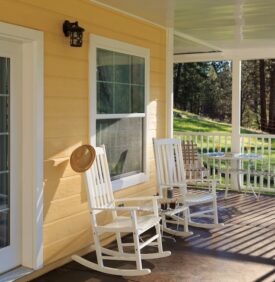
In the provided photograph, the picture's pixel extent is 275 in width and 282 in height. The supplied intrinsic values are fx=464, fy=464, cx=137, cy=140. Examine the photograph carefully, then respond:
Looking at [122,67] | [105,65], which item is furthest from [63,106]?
[122,67]

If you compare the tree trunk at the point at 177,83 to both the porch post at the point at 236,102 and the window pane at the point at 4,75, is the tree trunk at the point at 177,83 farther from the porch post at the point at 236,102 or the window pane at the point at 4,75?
the window pane at the point at 4,75

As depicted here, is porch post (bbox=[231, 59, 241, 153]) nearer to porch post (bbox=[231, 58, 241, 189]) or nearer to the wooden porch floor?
porch post (bbox=[231, 58, 241, 189])

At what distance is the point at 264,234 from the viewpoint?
514cm

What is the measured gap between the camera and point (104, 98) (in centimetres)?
467

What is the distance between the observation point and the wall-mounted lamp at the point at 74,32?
13.1 ft

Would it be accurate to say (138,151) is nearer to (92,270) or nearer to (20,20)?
(92,270)

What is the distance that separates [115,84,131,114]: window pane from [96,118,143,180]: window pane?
0.11 meters

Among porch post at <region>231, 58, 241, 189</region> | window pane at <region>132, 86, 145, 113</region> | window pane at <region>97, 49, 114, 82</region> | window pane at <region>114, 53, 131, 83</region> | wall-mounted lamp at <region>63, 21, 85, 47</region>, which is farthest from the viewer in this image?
porch post at <region>231, 58, 241, 189</region>

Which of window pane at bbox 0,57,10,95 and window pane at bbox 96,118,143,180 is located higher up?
window pane at bbox 0,57,10,95

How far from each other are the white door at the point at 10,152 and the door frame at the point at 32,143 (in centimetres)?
5

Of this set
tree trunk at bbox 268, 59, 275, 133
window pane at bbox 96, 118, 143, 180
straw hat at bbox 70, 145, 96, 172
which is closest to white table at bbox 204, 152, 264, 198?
window pane at bbox 96, 118, 143, 180

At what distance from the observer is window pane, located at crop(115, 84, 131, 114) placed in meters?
4.91

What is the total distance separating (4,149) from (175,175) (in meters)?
2.42

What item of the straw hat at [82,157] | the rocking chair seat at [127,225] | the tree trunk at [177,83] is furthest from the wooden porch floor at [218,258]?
the tree trunk at [177,83]
